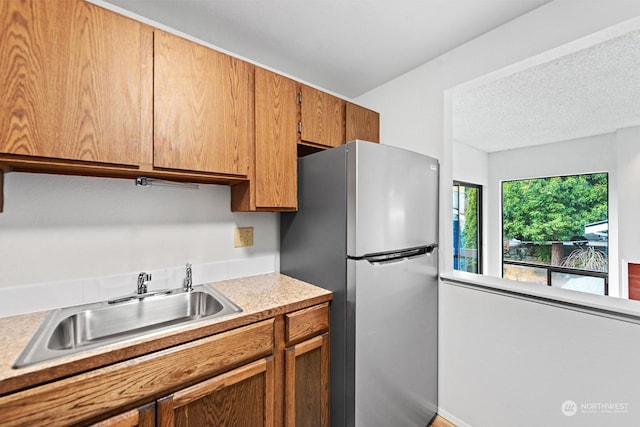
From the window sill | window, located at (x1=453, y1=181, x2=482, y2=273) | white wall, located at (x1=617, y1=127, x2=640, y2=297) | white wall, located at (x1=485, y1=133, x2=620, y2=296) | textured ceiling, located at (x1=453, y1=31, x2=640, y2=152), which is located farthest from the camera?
window, located at (x1=453, y1=181, x2=482, y2=273)

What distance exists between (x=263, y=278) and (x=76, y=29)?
146cm

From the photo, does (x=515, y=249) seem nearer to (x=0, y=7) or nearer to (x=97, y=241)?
(x=97, y=241)

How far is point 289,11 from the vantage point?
143 cm

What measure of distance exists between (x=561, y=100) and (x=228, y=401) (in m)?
3.36

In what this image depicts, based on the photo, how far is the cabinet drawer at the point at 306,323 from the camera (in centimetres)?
129

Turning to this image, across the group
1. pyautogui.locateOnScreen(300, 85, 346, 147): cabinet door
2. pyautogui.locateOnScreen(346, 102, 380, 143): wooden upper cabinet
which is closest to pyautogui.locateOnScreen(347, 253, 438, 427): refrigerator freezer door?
pyautogui.locateOnScreen(300, 85, 346, 147): cabinet door

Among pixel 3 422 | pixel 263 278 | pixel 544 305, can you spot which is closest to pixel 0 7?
pixel 3 422

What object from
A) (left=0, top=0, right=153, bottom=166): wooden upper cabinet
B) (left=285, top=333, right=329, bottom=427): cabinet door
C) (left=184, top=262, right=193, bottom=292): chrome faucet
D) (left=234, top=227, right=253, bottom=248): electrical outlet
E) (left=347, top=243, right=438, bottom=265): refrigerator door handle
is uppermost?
(left=0, top=0, right=153, bottom=166): wooden upper cabinet

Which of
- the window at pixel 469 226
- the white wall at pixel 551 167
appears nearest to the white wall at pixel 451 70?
the window at pixel 469 226

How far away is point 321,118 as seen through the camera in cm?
181

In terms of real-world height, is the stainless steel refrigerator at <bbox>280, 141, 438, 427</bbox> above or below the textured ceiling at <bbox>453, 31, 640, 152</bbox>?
below

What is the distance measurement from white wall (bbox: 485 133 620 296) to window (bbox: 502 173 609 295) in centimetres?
9

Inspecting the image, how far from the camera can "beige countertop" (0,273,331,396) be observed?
77cm

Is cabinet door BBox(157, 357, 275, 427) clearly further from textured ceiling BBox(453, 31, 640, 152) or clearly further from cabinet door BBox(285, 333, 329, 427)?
textured ceiling BBox(453, 31, 640, 152)
